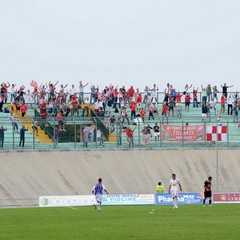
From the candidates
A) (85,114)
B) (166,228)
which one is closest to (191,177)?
(85,114)

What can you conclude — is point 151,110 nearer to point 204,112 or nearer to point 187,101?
point 204,112

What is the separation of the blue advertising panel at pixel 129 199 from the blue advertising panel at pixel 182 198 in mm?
436

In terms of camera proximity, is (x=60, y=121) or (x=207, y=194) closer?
(x=207, y=194)

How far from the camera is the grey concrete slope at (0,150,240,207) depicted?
68.6 metres

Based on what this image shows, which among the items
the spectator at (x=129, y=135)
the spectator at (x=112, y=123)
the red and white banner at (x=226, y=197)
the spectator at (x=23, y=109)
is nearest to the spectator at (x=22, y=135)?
the spectator at (x=23, y=109)

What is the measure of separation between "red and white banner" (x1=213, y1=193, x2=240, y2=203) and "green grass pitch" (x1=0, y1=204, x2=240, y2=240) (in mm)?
4402

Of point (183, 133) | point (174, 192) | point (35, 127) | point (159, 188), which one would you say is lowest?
point (159, 188)

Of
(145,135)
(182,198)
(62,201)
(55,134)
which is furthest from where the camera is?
(145,135)

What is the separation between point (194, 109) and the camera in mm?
85312

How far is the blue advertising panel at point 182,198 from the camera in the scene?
6450cm

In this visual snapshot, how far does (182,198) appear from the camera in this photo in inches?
2557

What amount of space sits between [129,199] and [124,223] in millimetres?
19540

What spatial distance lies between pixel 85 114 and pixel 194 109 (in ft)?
41.2

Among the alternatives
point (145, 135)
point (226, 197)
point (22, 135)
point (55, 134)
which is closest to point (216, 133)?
point (145, 135)
